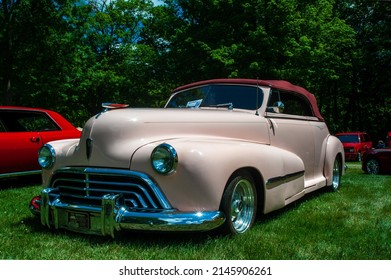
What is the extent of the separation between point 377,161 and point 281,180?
8.15 m

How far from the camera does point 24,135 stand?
6.91 meters

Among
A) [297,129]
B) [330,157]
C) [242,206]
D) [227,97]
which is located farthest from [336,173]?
[242,206]

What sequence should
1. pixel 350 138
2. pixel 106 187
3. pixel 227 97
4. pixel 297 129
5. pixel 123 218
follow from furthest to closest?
pixel 350 138
pixel 297 129
pixel 227 97
pixel 106 187
pixel 123 218

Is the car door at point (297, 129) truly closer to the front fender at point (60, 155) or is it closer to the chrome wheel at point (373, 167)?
the front fender at point (60, 155)

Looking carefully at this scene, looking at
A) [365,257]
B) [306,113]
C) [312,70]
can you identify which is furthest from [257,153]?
[312,70]

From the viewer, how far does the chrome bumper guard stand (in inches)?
A: 123

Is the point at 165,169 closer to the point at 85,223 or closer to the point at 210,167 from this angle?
the point at 210,167

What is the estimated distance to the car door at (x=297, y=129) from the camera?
4.79 metres

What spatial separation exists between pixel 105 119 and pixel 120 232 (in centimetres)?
102

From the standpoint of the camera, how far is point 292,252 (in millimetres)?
3266

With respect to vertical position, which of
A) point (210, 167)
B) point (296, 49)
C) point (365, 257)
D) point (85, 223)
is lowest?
point (365, 257)

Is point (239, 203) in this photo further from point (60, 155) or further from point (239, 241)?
point (60, 155)

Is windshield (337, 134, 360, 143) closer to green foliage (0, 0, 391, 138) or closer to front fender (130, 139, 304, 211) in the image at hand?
green foliage (0, 0, 391, 138)

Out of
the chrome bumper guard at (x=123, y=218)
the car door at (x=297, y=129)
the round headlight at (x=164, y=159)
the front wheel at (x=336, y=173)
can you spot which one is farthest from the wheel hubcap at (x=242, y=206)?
the front wheel at (x=336, y=173)
